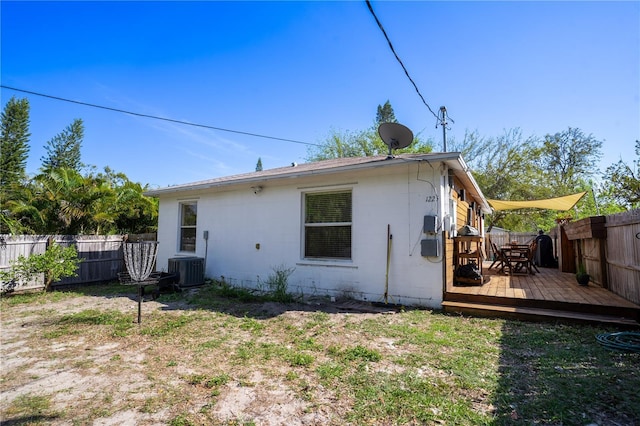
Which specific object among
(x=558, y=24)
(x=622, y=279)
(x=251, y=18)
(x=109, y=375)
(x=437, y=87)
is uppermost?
(x=251, y=18)

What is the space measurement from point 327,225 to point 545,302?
4.06m

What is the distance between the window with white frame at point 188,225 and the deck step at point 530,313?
23.2 ft

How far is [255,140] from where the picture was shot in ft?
35.0

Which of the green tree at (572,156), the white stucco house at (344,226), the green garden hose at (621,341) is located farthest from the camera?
the green tree at (572,156)

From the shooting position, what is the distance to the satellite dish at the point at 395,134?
610 centimetres

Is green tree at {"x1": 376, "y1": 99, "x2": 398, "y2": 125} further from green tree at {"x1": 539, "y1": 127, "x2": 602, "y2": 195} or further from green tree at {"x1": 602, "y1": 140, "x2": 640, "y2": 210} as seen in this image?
green tree at {"x1": 602, "y1": 140, "x2": 640, "y2": 210}

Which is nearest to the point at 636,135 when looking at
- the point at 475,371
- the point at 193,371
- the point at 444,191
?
the point at 444,191

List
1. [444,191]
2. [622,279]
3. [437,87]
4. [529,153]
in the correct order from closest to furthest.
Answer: [622,279]
[444,191]
[437,87]
[529,153]

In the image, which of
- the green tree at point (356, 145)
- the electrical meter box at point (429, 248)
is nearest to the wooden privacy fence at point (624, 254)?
the electrical meter box at point (429, 248)

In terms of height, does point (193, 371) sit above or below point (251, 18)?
below

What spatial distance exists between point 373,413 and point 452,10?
5963mm

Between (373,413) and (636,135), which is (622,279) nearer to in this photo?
(373,413)

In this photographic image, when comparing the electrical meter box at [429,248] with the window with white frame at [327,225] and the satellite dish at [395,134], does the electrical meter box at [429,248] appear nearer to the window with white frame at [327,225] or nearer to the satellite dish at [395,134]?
the window with white frame at [327,225]

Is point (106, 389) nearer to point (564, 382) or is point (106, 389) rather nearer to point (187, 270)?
point (564, 382)
